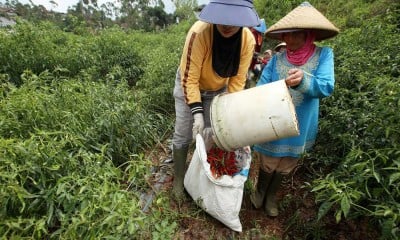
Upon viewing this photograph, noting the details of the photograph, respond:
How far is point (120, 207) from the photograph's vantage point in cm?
153

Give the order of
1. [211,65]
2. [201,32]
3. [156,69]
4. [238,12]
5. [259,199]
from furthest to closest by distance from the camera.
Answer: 1. [156,69]
2. [259,199]
3. [211,65]
4. [201,32]
5. [238,12]

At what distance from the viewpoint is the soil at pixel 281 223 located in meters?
2.14

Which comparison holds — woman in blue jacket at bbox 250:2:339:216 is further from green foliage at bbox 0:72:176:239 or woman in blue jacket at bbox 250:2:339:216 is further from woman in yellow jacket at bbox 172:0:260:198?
green foliage at bbox 0:72:176:239

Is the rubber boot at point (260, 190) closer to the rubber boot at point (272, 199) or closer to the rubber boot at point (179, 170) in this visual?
the rubber boot at point (272, 199)

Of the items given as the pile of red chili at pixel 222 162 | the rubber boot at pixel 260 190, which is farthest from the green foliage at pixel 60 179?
the rubber boot at pixel 260 190

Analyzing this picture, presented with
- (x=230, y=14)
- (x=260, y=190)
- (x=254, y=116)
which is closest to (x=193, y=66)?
(x=230, y=14)

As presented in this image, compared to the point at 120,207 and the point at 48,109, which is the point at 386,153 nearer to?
the point at 120,207

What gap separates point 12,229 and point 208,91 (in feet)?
4.90

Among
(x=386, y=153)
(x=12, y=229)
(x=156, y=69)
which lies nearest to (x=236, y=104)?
(x=386, y=153)

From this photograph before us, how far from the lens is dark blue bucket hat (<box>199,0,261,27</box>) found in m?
1.75

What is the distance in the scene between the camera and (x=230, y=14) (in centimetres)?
176

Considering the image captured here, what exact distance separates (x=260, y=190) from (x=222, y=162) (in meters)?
0.48

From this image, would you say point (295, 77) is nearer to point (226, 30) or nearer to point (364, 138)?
point (226, 30)

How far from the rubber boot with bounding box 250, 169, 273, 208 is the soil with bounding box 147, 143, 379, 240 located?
7cm
